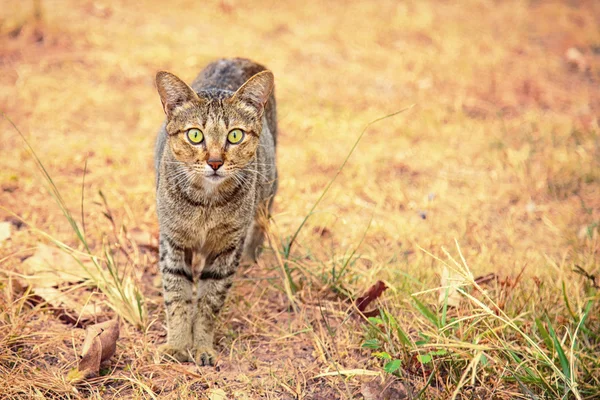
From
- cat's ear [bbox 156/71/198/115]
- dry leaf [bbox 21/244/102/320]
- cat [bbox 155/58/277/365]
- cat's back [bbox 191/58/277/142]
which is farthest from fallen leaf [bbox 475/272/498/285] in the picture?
dry leaf [bbox 21/244/102/320]

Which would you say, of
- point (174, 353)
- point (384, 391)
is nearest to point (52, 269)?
point (174, 353)

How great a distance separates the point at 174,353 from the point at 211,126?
121 cm

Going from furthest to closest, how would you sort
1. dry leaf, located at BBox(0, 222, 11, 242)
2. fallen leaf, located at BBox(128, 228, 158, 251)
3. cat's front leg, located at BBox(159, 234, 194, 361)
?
1. fallen leaf, located at BBox(128, 228, 158, 251)
2. dry leaf, located at BBox(0, 222, 11, 242)
3. cat's front leg, located at BBox(159, 234, 194, 361)

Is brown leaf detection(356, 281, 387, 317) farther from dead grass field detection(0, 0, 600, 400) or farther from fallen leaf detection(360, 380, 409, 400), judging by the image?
fallen leaf detection(360, 380, 409, 400)

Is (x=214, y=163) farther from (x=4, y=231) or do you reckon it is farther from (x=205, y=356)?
(x=4, y=231)

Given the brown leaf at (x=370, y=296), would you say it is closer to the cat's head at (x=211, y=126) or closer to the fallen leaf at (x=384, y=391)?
the fallen leaf at (x=384, y=391)

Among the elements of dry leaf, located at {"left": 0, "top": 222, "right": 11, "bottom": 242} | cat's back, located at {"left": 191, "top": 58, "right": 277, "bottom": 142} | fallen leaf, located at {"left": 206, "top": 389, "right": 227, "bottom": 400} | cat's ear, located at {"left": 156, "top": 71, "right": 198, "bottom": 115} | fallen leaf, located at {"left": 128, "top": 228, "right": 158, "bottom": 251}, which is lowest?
fallen leaf, located at {"left": 206, "top": 389, "right": 227, "bottom": 400}

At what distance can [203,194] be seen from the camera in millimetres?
3227

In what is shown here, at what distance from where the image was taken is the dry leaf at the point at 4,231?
3874 mm

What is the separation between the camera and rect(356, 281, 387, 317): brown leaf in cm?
330

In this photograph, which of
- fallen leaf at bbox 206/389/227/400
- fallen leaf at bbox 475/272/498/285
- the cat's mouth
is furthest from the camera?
fallen leaf at bbox 475/272/498/285

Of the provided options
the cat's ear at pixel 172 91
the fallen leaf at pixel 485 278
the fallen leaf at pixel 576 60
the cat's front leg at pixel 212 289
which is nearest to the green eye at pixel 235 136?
the cat's ear at pixel 172 91

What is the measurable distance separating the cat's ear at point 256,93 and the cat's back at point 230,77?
724 millimetres

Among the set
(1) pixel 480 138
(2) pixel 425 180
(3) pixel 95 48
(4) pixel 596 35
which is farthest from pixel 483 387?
(4) pixel 596 35
